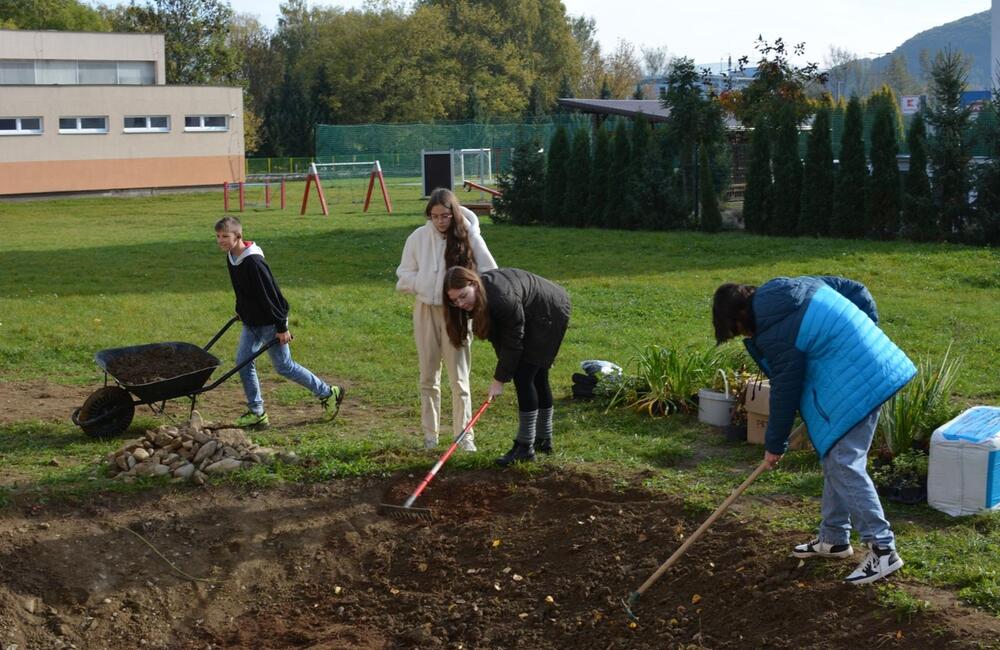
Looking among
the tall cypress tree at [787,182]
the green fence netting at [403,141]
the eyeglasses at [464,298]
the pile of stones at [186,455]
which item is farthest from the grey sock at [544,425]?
the green fence netting at [403,141]

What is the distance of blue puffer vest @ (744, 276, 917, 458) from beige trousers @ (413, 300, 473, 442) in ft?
8.46

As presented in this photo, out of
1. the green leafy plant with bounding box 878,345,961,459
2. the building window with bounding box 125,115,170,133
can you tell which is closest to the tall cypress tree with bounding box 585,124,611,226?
the green leafy plant with bounding box 878,345,961,459

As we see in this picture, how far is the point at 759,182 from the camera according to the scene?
21.4 meters

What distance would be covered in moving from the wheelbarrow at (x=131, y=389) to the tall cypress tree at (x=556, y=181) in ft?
54.1

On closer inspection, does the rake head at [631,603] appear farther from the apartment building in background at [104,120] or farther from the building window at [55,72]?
the building window at [55,72]

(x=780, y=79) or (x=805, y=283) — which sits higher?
(x=780, y=79)

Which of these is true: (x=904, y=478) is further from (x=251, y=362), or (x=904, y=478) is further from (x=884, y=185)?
(x=884, y=185)

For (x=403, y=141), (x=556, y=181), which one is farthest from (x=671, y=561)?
(x=403, y=141)

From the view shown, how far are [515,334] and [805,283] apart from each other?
2004 millimetres

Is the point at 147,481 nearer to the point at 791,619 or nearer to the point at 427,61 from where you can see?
the point at 791,619

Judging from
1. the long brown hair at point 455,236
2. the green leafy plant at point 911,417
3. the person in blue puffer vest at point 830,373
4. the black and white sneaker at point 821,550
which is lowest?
the black and white sneaker at point 821,550

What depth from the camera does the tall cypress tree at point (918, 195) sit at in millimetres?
18781

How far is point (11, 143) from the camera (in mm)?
38656

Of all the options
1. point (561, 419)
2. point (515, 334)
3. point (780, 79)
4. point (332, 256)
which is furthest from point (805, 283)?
point (780, 79)
